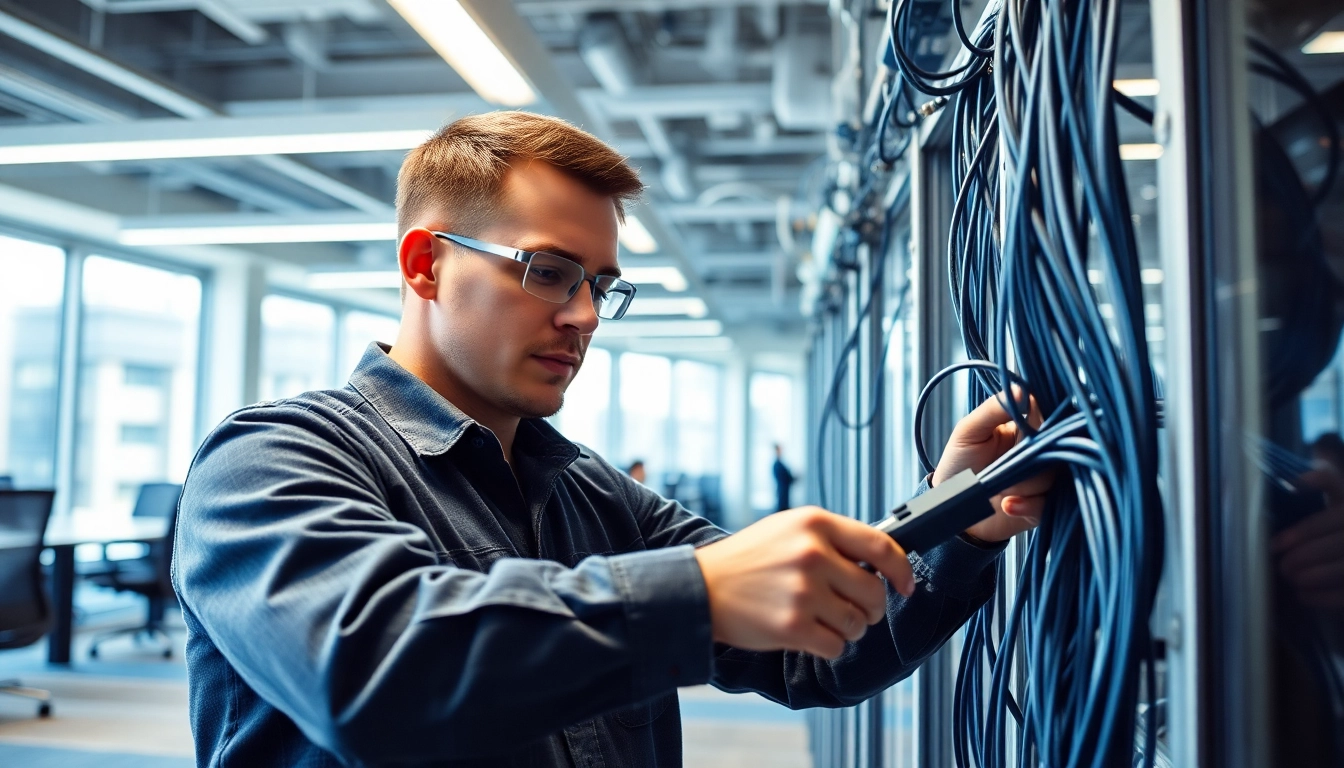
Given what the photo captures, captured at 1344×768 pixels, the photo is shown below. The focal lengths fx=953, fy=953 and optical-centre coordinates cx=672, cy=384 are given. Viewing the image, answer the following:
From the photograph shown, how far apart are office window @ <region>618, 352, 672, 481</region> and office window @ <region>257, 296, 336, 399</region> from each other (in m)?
3.66

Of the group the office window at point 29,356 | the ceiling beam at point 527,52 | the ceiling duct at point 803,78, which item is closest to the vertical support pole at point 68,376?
the office window at point 29,356

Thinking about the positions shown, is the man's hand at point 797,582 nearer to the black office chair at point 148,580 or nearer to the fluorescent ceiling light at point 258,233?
the fluorescent ceiling light at point 258,233

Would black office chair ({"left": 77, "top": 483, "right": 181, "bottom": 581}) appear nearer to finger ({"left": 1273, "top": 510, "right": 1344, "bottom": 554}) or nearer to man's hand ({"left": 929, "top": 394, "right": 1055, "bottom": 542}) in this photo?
man's hand ({"left": 929, "top": 394, "right": 1055, "bottom": 542})

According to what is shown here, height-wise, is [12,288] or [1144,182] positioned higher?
[12,288]

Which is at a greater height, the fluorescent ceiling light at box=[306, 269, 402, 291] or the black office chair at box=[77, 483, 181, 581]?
the fluorescent ceiling light at box=[306, 269, 402, 291]

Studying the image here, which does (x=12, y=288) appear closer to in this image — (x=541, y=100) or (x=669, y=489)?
(x=541, y=100)

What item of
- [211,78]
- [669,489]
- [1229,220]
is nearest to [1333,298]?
[1229,220]

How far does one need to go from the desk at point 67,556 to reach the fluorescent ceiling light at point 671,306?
10.4 feet

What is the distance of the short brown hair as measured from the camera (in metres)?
0.90

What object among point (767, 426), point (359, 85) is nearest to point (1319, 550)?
point (359, 85)

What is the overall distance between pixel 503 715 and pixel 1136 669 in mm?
356

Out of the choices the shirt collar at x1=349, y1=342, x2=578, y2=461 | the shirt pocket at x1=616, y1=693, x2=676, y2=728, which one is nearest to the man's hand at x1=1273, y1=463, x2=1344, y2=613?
the shirt pocket at x1=616, y1=693, x2=676, y2=728

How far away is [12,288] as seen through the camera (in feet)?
17.5

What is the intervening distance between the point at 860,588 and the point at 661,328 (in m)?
7.78
